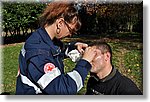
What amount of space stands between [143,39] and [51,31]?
763 millimetres

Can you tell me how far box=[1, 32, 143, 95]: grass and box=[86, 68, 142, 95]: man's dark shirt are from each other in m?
0.06

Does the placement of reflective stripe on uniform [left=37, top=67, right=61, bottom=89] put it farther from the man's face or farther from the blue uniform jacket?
the man's face

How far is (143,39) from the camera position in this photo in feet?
6.88

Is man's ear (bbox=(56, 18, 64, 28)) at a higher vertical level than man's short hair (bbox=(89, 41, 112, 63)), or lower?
higher

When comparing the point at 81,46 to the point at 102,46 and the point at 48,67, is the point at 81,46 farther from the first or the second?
the point at 48,67

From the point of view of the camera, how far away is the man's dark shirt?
1898 mm

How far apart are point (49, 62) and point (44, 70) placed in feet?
0.20

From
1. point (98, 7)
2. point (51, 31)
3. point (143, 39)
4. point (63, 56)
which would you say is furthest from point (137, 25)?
point (51, 31)

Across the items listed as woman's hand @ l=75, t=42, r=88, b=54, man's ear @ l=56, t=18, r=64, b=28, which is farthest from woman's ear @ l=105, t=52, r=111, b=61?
man's ear @ l=56, t=18, r=64, b=28

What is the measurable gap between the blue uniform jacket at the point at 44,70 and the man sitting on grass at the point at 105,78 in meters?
0.37

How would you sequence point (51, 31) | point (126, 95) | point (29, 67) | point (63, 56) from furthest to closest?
point (126, 95) < point (63, 56) < point (51, 31) < point (29, 67)

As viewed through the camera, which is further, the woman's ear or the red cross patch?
the woman's ear

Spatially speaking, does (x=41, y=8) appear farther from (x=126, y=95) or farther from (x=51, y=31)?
(x=126, y=95)

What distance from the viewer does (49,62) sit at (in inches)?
60.2
